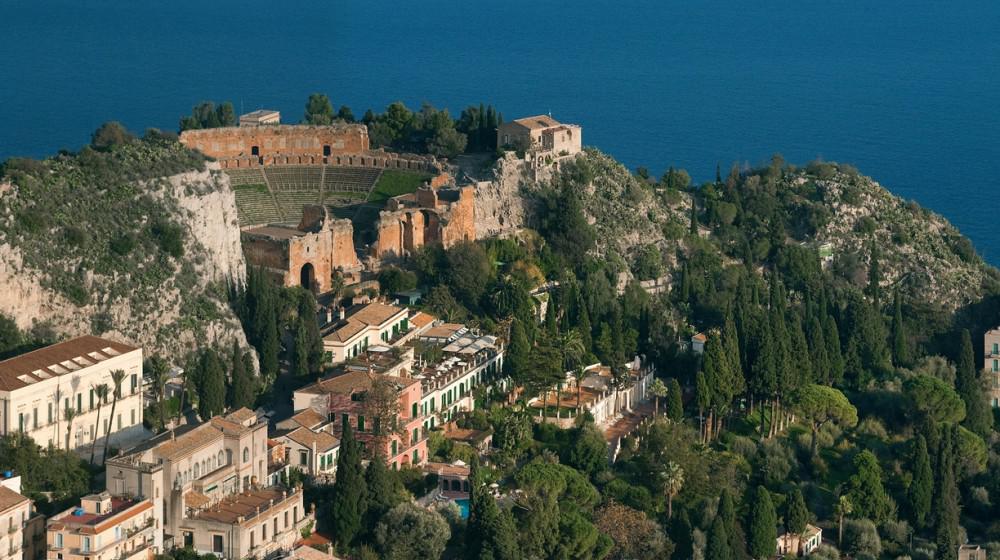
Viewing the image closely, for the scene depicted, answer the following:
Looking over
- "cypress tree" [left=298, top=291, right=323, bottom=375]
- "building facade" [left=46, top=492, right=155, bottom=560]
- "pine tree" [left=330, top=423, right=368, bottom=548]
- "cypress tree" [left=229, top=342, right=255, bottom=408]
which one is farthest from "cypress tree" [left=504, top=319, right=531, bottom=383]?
"building facade" [left=46, top=492, right=155, bottom=560]

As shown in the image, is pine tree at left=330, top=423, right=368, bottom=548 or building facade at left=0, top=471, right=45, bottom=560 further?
pine tree at left=330, top=423, right=368, bottom=548

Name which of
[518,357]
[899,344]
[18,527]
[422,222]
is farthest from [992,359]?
[18,527]

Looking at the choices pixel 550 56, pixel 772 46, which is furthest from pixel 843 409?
pixel 772 46

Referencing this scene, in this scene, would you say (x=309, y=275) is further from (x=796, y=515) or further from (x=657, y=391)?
(x=796, y=515)

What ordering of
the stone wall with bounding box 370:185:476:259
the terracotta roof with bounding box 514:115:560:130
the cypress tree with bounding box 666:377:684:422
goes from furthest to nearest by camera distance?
the terracotta roof with bounding box 514:115:560:130 → the stone wall with bounding box 370:185:476:259 → the cypress tree with bounding box 666:377:684:422

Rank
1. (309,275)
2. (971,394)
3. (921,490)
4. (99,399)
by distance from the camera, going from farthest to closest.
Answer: (971,394) < (309,275) < (921,490) < (99,399)

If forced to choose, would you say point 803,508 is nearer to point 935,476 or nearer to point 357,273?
point 935,476

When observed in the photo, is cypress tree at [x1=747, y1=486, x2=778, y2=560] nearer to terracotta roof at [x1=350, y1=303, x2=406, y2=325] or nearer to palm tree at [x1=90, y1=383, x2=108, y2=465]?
terracotta roof at [x1=350, y1=303, x2=406, y2=325]
